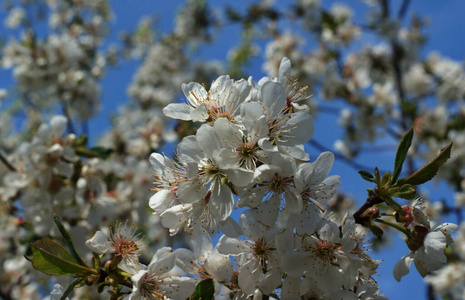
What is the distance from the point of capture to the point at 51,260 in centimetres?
106

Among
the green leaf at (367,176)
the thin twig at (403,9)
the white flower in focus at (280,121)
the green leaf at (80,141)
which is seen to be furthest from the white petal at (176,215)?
the thin twig at (403,9)

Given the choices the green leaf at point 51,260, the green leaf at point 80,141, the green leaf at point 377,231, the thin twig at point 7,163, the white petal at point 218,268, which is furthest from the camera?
the thin twig at point 7,163

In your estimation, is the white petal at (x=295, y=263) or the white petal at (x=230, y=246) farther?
the white petal at (x=230, y=246)

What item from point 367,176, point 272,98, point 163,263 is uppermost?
point 272,98

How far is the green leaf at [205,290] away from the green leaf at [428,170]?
1.93 feet

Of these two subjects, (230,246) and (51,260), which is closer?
(51,260)

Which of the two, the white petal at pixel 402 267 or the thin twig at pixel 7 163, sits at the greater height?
the thin twig at pixel 7 163

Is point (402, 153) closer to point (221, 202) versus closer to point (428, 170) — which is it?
point (428, 170)

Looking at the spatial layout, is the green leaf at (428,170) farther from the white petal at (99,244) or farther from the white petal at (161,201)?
the white petal at (99,244)

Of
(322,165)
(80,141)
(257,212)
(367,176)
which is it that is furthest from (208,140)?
(80,141)

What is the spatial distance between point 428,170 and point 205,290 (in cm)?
68

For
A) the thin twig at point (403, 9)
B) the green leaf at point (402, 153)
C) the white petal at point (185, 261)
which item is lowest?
the white petal at point (185, 261)

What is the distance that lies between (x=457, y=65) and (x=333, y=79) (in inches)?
75.9

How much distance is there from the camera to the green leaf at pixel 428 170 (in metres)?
1.11
